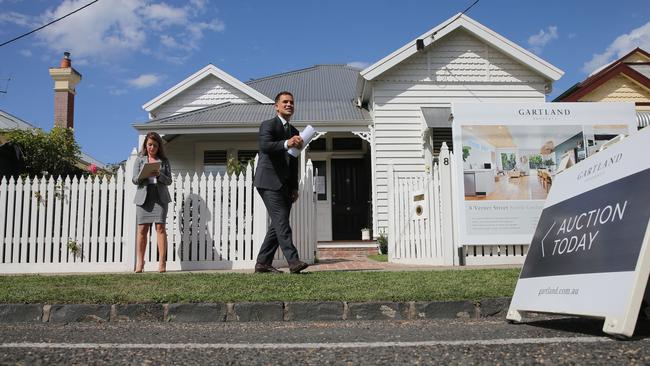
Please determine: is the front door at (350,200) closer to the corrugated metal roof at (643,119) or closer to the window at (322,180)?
the window at (322,180)

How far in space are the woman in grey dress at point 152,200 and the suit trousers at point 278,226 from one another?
1.73 meters

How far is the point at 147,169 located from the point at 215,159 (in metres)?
7.91

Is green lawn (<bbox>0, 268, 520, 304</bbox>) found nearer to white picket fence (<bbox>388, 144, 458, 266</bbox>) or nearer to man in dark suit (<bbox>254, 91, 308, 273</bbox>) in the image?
man in dark suit (<bbox>254, 91, 308, 273</bbox>)

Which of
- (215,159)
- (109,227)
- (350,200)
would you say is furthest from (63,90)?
(109,227)

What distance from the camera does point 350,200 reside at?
1490 cm

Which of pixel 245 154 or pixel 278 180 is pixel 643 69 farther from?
pixel 278 180

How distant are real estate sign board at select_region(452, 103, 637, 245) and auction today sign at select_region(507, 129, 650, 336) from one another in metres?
4.02

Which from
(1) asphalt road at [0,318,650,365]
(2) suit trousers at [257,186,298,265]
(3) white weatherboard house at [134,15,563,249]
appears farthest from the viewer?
(3) white weatherboard house at [134,15,563,249]

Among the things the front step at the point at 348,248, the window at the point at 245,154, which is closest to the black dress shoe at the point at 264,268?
the front step at the point at 348,248

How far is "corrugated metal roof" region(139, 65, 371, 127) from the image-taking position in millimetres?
13602

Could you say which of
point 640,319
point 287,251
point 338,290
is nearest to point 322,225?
point 287,251

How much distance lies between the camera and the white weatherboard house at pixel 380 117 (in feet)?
43.2

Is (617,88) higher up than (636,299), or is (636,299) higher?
(617,88)

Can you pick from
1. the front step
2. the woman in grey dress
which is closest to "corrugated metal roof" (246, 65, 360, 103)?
the front step
